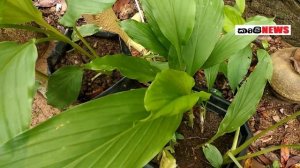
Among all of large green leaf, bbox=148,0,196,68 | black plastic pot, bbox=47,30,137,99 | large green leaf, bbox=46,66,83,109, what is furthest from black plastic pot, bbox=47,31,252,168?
large green leaf, bbox=148,0,196,68

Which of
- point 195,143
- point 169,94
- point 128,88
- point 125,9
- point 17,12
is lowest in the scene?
point 195,143

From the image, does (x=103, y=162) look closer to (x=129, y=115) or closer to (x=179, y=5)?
(x=129, y=115)

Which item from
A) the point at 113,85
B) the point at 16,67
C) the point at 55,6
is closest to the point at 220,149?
the point at 113,85

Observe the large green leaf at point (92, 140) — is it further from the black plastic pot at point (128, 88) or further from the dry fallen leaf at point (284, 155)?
the dry fallen leaf at point (284, 155)

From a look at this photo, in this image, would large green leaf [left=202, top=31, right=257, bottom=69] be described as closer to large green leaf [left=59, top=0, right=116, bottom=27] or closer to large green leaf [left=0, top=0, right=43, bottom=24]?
large green leaf [left=59, top=0, right=116, bottom=27]

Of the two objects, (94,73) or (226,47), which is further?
(94,73)

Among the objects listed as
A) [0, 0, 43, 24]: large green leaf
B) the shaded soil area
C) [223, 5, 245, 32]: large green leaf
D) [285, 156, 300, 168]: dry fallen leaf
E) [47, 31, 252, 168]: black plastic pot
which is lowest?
[285, 156, 300, 168]: dry fallen leaf

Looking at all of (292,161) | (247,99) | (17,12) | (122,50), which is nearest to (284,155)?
(292,161)

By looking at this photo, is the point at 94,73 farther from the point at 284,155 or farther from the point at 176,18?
the point at 284,155
